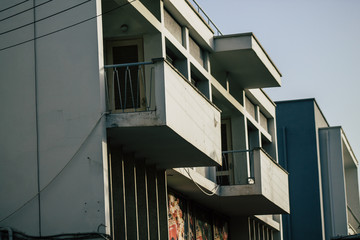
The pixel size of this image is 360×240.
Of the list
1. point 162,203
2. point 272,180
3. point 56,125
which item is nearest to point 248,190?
point 272,180

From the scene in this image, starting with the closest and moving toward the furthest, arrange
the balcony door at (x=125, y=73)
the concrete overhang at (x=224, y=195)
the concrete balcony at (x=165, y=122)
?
the concrete balcony at (x=165, y=122), the balcony door at (x=125, y=73), the concrete overhang at (x=224, y=195)

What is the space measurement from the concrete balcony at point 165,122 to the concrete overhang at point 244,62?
416 centimetres

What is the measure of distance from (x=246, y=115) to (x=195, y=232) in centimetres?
495

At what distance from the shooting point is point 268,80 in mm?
26094

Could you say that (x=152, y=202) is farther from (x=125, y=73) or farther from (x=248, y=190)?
(x=248, y=190)

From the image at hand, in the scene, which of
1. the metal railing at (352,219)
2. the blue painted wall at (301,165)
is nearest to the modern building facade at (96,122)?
the blue painted wall at (301,165)

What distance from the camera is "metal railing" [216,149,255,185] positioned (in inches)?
1023

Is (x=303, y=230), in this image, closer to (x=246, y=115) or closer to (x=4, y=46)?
(x=246, y=115)

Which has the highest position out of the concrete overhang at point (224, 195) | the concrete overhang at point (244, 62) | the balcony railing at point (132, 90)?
the concrete overhang at point (244, 62)

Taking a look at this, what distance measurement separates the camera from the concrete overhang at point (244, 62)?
930 inches

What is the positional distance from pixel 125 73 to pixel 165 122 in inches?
129

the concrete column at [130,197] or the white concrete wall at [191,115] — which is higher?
the white concrete wall at [191,115]

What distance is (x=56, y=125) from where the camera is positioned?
15547 millimetres

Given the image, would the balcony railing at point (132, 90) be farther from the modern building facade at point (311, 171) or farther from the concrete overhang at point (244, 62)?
the modern building facade at point (311, 171)
